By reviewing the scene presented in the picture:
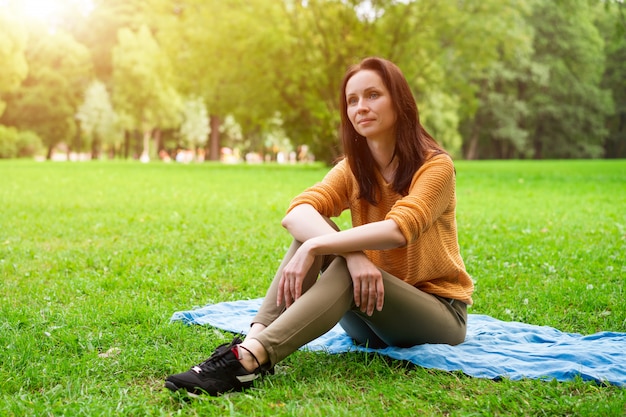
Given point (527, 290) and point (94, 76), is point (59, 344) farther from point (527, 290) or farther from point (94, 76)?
point (94, 76)

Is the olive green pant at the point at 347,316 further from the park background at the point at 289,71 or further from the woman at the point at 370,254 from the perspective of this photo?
the park background at the point at 289,71

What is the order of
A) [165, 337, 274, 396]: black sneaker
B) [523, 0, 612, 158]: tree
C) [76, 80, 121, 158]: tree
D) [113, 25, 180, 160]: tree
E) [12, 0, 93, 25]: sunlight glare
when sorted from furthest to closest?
[12, 0, 93, 25]: sunlight glare → [523, 0, 612, 158]: tree → [76, 80, 121, 158]: tree → [113, 25, 180, 160]: tree → [165, 337, 274, 396]: black sneaker

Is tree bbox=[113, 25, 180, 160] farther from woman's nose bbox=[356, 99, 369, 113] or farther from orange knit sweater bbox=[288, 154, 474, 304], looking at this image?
woman's nose bbox=[356, 99, 369, 113]

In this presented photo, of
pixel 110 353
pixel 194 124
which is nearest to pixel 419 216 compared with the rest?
pixel 110 353

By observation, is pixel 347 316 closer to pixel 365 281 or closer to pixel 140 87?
pixel 365 281

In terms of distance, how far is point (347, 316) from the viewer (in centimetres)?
405

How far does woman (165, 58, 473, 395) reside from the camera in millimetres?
3377

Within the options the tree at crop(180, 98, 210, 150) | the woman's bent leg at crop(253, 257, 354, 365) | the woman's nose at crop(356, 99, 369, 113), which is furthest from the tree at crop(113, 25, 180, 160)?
the woman's bent leg at crop(253, 257, 354, 365)

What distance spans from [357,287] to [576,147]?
183 feet

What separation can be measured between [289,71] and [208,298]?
2239 centimetres

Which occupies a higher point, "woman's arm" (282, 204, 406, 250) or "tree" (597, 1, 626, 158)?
"tree" (597, 1, 626, 158)

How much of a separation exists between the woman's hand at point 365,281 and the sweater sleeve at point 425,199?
26 centimetres

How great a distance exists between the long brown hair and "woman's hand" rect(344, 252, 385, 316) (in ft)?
Result: 1.97

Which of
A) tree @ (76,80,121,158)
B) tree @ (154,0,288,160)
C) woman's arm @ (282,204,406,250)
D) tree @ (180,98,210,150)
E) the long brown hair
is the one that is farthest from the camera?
tree @ (180,98,210,150)
